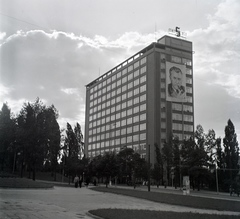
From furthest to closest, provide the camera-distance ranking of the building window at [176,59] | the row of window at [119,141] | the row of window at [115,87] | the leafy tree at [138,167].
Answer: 1. the row of window at [115,87]
2. the building window at [176,59]
3. the row of window at [119,141]
4. the leafy tree at [138,167]

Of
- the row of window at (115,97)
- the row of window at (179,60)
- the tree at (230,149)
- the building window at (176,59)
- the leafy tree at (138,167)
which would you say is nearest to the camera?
the tree at (230,149)

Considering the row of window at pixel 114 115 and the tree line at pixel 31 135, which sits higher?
the row of window at pixel 114 115

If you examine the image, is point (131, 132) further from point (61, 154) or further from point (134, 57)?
point (61, 154)

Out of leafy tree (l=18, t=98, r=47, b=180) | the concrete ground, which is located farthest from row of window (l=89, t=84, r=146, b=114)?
the concrete ground

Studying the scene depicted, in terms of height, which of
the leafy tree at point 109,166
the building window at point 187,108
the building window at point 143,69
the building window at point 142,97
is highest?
the building window at point 143,69

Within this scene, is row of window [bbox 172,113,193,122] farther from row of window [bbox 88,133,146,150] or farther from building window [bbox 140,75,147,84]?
building window [bbox 140,75,147,84]

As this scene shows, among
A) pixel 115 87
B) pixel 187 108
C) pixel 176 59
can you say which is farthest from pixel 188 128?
pixel 115 87

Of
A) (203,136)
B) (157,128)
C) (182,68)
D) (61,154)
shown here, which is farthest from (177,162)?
(182,68)

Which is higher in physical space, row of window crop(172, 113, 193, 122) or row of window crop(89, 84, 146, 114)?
row of window crop(89, 84, 146, 114)

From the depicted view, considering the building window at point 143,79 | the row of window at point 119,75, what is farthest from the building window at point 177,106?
Result: the row of window at point 119,75

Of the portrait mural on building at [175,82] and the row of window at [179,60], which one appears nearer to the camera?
the portrait mural on building at [175,82]

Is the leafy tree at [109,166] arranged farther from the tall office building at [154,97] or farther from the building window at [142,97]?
the building window at [142,97]

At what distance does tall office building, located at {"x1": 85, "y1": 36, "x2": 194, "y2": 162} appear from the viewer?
10662 cm

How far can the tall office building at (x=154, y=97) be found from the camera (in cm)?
10662
